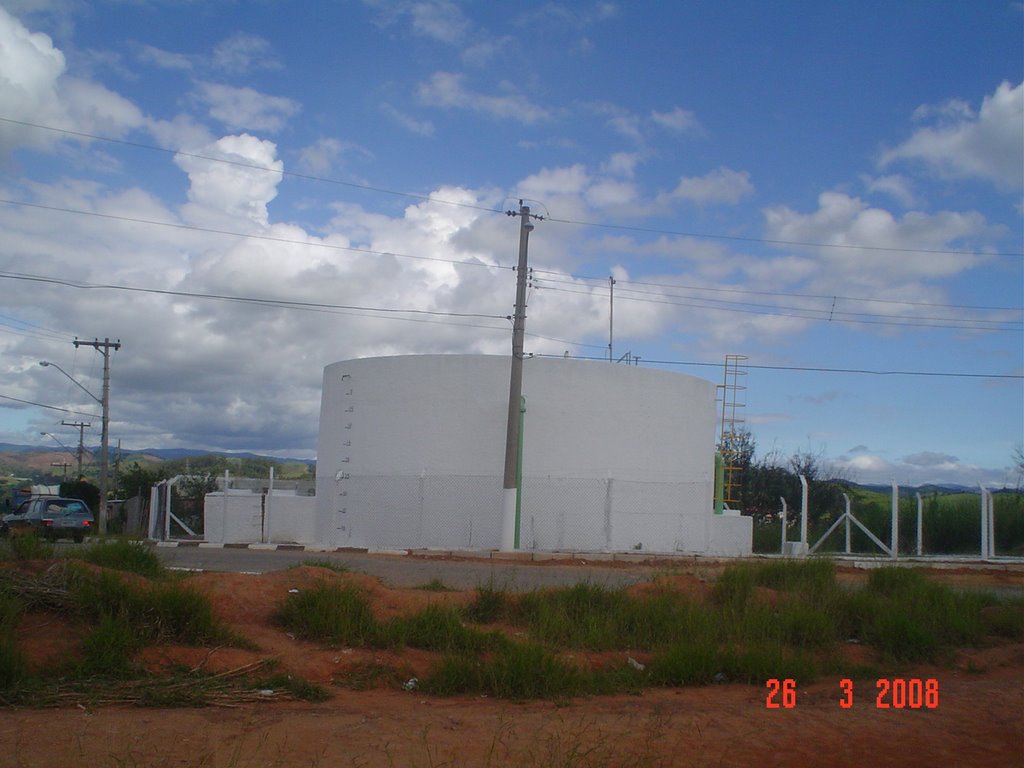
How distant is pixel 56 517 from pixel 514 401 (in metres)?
12.6

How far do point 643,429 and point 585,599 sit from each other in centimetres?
1237

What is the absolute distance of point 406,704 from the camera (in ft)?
23.8

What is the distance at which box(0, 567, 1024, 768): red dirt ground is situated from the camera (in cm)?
562

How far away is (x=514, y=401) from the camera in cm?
1947

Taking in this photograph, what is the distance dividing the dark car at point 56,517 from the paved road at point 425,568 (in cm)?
577

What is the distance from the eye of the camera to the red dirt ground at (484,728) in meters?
5.62

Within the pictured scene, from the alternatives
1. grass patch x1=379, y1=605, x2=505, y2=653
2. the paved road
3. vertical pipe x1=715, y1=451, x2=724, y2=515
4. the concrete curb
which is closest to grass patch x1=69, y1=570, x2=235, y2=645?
grass patch x1=379, y1=605, x2=505, y2=653

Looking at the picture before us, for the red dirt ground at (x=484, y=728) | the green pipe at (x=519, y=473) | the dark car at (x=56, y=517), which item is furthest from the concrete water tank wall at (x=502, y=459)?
the red dirt ground at (x=484, y=728)

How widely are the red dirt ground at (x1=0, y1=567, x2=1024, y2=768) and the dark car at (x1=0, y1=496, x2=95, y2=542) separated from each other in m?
16.5

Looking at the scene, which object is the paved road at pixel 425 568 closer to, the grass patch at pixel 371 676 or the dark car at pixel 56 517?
the grass patch at pixel 371 676

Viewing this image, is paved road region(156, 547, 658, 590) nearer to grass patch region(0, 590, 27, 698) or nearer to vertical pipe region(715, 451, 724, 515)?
grass patch region(0, 590, 27, 698)

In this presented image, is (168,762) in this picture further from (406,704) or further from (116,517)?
(116,517)
